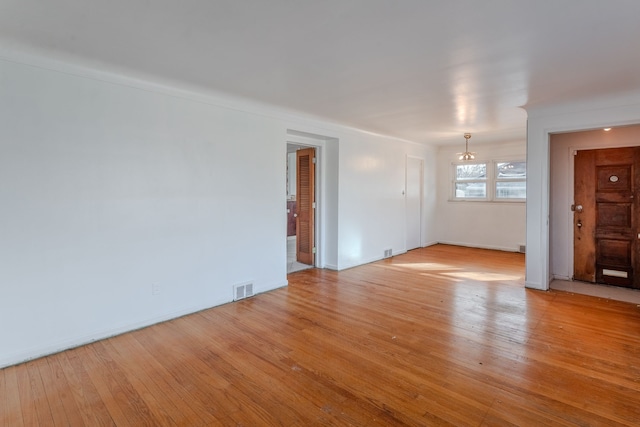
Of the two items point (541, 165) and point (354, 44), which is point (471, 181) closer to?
point (541, 165)

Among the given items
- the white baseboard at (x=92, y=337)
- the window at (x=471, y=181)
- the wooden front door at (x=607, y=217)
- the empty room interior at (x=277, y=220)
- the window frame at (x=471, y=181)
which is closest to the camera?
the empty room interior at (x=277, y=220)

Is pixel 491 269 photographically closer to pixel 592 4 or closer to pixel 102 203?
pixel 592 4

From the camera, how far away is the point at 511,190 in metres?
7.47

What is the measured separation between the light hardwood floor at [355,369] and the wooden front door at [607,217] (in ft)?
3.05

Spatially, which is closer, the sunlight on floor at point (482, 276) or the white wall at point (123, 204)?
the white wall at point (123, 204)

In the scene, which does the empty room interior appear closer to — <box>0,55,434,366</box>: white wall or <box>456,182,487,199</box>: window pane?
<box>0,55,434,366</box>: white wall

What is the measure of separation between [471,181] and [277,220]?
5493 mm

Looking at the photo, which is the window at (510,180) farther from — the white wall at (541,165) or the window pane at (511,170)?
the white wall at (541,165)

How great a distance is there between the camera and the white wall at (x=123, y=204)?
2699mm

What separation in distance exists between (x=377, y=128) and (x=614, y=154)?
3380 millimetres

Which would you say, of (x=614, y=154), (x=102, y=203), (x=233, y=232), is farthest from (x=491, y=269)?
(x=102, y=203)

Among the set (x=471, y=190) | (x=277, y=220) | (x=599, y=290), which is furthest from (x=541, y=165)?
(x=277, y=220)

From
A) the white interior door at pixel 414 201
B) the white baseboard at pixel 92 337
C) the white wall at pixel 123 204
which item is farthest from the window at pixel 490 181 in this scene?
the white baseboard at pixel 92 337

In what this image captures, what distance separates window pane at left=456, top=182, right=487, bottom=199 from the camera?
7882mm
